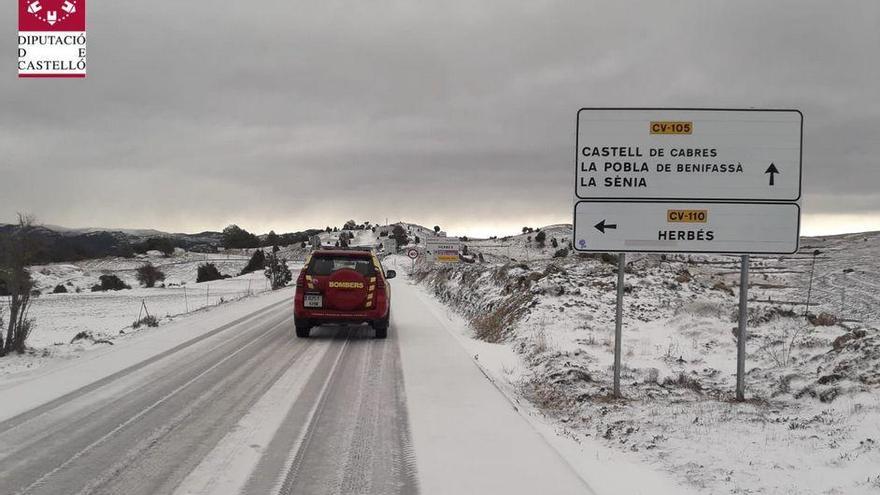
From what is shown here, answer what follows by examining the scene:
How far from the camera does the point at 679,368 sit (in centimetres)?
987

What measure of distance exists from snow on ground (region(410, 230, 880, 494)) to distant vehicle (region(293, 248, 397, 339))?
2.38 metres

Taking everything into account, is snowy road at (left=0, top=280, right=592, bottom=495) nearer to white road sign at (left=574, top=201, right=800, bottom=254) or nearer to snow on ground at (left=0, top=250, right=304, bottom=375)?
snow on ground at (left=0, top=250, right=304, bottom=375)

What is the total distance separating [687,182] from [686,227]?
582 millimetres

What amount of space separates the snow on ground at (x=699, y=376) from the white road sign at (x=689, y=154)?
2565 mm

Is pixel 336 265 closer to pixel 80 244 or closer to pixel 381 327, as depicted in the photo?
pixel 381 327

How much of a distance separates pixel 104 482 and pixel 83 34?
46.8ft

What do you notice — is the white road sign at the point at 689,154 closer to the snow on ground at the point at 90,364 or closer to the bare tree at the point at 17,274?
the snow on ground at the point at 90,364

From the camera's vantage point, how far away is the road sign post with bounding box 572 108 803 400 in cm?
780

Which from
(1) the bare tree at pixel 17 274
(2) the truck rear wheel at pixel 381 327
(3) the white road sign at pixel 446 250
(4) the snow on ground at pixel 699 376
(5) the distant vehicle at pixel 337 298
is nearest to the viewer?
(4) the snow on ground at pixel 699 376

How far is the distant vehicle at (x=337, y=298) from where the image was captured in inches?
→ 510

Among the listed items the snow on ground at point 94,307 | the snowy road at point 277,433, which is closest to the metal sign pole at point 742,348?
the snowy road at point 277,433

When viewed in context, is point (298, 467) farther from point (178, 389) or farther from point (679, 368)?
point (679, 368)

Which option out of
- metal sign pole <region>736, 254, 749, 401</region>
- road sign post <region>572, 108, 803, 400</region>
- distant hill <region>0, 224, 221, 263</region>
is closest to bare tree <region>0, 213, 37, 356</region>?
distant hill <region>0, 224, 221, 263</region>

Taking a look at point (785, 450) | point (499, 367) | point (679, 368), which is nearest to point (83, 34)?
point (499, 367)
